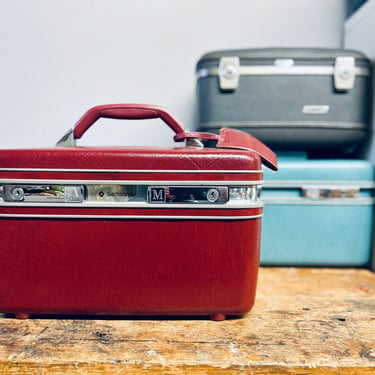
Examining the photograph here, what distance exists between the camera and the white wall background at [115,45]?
739 mm

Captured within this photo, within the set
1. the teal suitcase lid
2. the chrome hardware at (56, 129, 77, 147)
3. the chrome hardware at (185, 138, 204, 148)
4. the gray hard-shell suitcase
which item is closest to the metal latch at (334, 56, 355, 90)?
the gray hard-shell suitcase

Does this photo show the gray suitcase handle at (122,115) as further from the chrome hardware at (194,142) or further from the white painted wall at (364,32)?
the white painted wall at (364,32)

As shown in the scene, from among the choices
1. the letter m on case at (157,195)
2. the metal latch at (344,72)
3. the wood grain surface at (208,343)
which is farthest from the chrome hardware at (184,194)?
the metal latch at (344,72)

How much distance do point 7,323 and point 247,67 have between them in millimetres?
481

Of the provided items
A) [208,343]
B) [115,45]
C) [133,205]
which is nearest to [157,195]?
[133,205]

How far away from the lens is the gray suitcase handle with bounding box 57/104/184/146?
432mm

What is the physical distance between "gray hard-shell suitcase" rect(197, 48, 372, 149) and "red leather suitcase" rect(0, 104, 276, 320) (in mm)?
241

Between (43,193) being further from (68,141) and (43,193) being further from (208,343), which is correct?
(208,343)

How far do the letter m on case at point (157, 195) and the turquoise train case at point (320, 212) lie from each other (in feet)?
0.83

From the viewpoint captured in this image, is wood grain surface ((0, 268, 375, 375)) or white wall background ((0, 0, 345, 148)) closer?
wood grain surface ((0, 268, 375, 375))

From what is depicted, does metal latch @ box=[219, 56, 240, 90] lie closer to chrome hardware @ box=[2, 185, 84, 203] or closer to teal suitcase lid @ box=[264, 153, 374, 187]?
teal suitcase lid @ box=[264, 153, 374, 187]

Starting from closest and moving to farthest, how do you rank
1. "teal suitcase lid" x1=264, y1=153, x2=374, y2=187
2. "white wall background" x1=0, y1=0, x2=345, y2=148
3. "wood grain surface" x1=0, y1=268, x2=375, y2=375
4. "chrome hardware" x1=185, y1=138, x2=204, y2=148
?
"wood grain surface" x1=0, y1=268, x2=375, y2=375, "chrome hardware" x1=185, y1=138, x2=204, y2=148, "teal suitcase lid" x1=264, y1=153, x2=374, y2=187, "white wall background" x1=0, y1=0, x2=345, y2=148

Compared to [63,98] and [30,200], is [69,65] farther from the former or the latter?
[30,200]

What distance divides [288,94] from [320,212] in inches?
7.6
